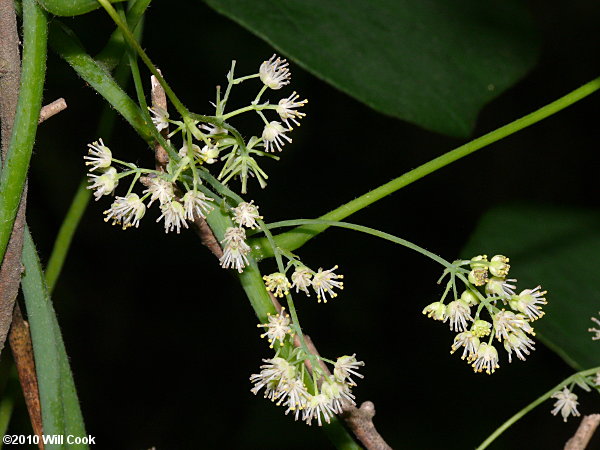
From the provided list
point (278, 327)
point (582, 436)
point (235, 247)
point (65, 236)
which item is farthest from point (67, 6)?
point (582, 436)

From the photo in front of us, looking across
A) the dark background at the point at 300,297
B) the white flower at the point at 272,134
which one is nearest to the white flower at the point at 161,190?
the white flower at the point at 272,134

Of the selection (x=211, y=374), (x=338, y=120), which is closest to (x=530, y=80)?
(x=338, y=120)

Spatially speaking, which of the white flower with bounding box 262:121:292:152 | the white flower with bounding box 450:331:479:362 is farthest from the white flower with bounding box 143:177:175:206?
the white flower with bounding box 450:331:479:362

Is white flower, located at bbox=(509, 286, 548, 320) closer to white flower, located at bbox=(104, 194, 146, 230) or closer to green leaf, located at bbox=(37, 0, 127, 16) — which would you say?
white flower, located at bbox=(104, 194, 146, 230)

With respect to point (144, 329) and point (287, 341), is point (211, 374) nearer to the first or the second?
point (144, 329)

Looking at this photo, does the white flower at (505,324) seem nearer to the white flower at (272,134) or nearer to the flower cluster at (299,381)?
the flower cluster at (299,381)

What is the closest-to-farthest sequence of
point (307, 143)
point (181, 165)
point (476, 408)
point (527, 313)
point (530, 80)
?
point (181, 165)
point (527, 313)
point (476, 408)
point (307, 143)
point (530, 80)
